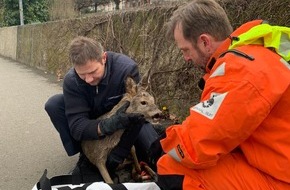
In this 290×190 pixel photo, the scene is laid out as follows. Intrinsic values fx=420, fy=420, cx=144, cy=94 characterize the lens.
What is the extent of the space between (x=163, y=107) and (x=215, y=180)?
440 centimetres

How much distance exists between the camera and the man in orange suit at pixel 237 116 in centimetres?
224

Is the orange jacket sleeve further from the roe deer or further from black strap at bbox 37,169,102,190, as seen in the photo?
the roe deer

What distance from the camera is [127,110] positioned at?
397 cm

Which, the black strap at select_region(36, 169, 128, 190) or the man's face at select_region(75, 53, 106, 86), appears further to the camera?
the man's face at select_region(75, 53, 106, 86)

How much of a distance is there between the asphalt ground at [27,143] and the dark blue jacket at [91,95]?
0.94 m

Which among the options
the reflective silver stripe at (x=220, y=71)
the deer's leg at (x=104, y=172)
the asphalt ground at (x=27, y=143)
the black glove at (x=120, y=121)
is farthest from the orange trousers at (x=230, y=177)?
the asphalt ground at (x=27, y=143)

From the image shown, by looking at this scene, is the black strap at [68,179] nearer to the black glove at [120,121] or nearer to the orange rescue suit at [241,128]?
the black glove at [120,121]

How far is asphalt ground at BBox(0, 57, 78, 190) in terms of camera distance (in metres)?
4.80

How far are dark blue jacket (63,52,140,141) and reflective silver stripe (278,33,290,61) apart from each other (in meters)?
1.98

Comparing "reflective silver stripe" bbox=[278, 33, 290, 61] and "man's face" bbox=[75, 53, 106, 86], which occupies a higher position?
"reflective silver stripe" bbox=[278, 33, 290, 61]

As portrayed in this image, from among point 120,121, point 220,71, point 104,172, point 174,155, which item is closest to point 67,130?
point 104,172

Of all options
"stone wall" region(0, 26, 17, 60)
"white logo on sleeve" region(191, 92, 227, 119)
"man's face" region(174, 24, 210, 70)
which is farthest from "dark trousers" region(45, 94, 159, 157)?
"stone wall" region(0, 26, 17, 60)

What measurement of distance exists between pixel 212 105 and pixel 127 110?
1728 millimetres

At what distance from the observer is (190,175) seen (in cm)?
261
